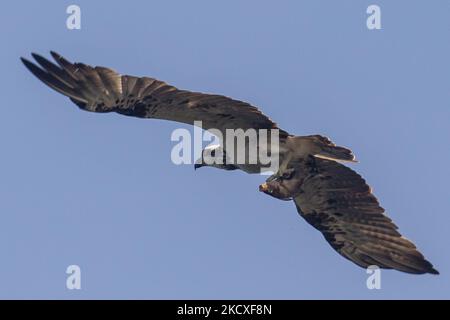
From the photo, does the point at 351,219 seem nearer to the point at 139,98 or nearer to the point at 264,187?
the point at 264,187

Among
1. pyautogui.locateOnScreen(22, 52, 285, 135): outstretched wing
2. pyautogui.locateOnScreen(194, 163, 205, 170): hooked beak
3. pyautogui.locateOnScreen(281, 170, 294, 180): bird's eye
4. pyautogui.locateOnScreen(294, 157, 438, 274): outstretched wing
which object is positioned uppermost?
pyautogui.locateOnScreen(22, 52, 285, 135): outstretched wing

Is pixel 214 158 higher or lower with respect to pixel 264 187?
higher

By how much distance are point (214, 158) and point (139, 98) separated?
5.51ft

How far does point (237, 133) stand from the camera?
77.1 feet

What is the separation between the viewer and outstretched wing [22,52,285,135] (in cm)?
2306

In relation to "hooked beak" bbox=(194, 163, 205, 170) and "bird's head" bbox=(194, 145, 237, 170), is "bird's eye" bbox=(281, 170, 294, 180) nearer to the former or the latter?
"bird's head" bbox=(194, 145, 237, 170)

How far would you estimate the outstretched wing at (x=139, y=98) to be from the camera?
23062 mm

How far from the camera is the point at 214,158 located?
24250mm

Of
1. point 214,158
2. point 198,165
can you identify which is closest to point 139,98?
point 214,158

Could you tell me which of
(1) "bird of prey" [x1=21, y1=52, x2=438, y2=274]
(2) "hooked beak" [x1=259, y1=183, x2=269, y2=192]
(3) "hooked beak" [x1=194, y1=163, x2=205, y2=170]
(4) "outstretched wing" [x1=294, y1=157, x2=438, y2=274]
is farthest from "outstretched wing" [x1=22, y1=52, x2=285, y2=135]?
(4) "outstretched wing" [x1=294, y1=157, x2=438, y2=274]

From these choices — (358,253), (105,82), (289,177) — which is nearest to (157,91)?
(105,82)

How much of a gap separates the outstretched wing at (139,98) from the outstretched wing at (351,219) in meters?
1.35

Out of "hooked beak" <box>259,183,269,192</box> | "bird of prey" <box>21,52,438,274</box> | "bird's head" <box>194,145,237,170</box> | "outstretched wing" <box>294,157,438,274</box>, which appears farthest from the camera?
"bird's head" <box>194,145,237,170</box>

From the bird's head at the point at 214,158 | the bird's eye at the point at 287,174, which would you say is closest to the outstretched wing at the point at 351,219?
the bird's eye at the point at 287,174
